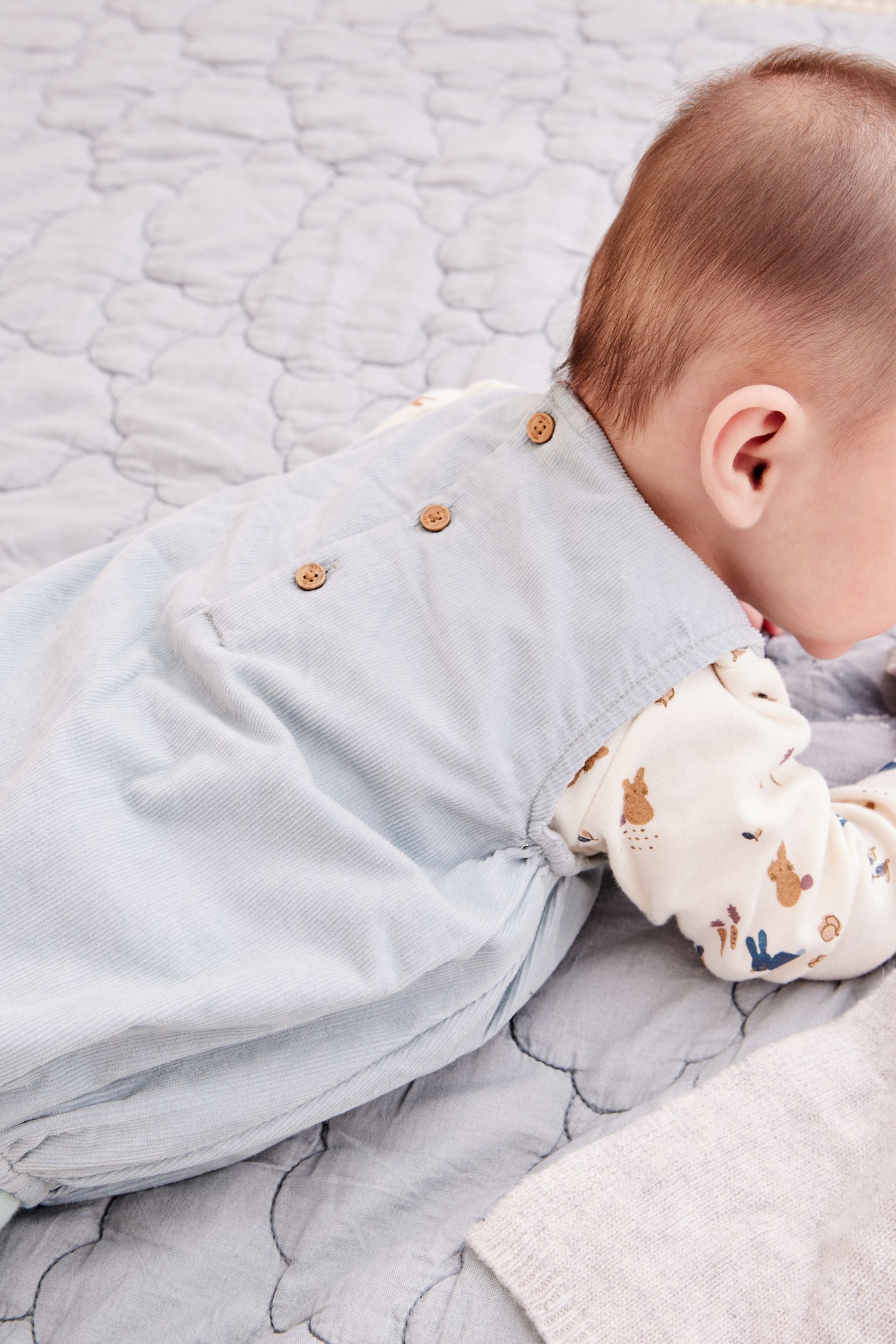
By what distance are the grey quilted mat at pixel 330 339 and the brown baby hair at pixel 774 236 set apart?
0.38 meters

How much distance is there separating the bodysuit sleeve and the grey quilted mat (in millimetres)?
74

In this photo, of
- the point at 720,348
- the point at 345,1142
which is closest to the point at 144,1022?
the point at 345,1142

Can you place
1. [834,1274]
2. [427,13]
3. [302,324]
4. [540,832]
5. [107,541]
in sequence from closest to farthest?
1. [834,1274]
2. [540,832]
3. [107,541]
4. [302,324]
5. [427,13]

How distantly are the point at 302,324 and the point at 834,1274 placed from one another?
1030 mm

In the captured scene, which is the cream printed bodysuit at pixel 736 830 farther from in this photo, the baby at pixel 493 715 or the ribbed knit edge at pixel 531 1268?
the ribbed knit edge at pixel 531 1268

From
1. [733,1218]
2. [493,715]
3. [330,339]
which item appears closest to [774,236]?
[493,715]

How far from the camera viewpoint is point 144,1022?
2.02 feet

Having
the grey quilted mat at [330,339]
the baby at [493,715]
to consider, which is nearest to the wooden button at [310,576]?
the baby at [493,715]

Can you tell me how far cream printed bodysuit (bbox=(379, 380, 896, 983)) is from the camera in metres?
0.70

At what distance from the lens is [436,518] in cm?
74

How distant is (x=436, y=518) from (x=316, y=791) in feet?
0.66

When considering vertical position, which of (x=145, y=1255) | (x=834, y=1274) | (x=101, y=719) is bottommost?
(x=145, y=1255)

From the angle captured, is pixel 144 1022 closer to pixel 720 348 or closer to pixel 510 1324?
pixel 510 1324

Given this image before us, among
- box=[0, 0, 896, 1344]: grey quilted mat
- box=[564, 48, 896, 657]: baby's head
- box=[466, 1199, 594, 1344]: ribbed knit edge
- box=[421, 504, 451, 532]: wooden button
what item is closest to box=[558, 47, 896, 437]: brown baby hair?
box=[564, 48, 896, 657]: baby's head
